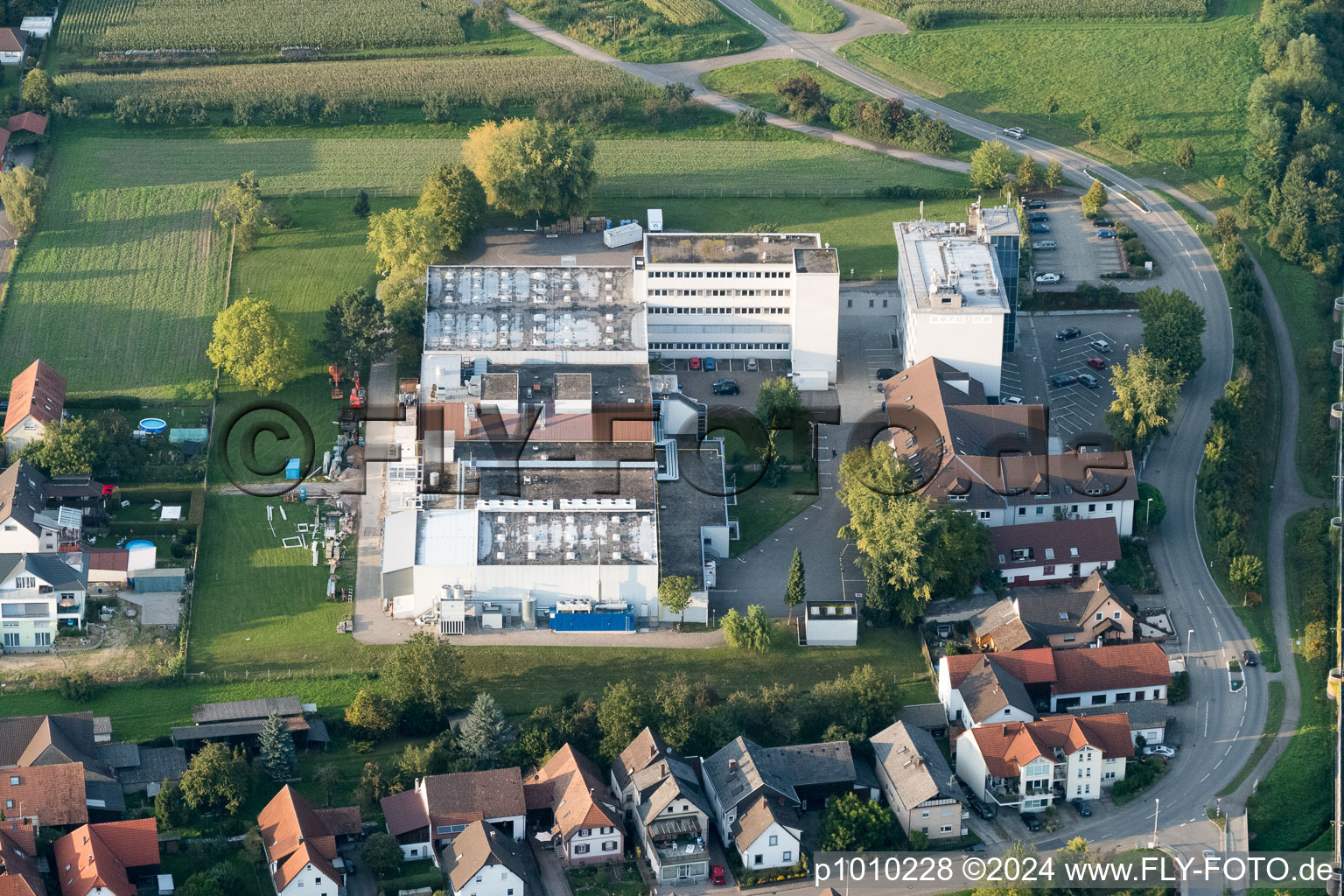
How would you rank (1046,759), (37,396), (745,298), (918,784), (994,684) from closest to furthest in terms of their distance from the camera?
(918,784) < (1046,759) < (994,684) < (37,396) < (745,298)

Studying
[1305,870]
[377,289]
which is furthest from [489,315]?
[1305,870]

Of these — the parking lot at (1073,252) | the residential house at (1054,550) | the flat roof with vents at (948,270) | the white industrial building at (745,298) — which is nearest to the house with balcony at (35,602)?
the white industrial building at (745,298)

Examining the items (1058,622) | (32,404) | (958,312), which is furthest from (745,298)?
(32,404)

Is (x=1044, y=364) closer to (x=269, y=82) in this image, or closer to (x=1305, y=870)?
(x=1305, y=870)

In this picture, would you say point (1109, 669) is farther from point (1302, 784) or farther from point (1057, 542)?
point (1302, 784)

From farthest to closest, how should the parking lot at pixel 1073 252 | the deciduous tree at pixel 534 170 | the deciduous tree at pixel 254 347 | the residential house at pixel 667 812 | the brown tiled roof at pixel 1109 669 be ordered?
1. the deciduous tree at pixel 534 170
2. the parking lot at pixel 1073 252
3. the deciduous tree at pixel 254 347
4. the brown tiled roof at pixel 1109 669
5. the residential house at pixel 667 812

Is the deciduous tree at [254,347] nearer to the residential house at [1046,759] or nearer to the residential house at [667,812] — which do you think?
the residential house at [667,812]
